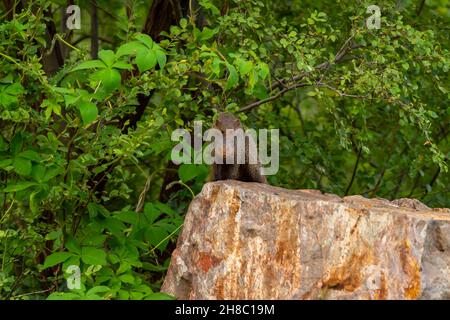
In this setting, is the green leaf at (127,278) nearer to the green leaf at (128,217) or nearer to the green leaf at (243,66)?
the green leaf at (128,217)

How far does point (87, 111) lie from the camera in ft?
15.6

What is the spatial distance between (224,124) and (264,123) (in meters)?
1.57

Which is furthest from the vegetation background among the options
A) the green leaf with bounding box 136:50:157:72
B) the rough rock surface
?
the rough rock surface

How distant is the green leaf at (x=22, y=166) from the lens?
17.0ft

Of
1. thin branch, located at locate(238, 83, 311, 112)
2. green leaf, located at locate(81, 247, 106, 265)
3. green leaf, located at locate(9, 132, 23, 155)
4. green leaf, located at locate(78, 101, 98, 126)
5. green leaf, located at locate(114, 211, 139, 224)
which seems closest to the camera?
green leaf, located at locate(78, 101, 98, 126)

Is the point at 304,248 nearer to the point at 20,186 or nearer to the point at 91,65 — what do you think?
the point at 91,65

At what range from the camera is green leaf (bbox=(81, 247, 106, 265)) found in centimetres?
503

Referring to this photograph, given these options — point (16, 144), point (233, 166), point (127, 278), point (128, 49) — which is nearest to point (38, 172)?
point (16, 144)

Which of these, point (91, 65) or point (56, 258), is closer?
point (91, 65)

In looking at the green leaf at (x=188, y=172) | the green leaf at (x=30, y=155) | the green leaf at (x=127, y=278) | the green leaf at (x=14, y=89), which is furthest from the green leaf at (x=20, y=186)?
the green leaf at (x=188, y=172)

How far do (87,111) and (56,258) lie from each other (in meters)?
0.93

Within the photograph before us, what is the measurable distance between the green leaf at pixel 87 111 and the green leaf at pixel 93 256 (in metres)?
0.81

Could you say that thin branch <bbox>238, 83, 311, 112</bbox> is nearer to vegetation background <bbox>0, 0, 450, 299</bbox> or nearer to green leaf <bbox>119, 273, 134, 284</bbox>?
vegetation background <bbox>0, 0, 450, 299</bbox>

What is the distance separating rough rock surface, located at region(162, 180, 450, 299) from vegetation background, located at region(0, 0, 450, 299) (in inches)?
15.1
